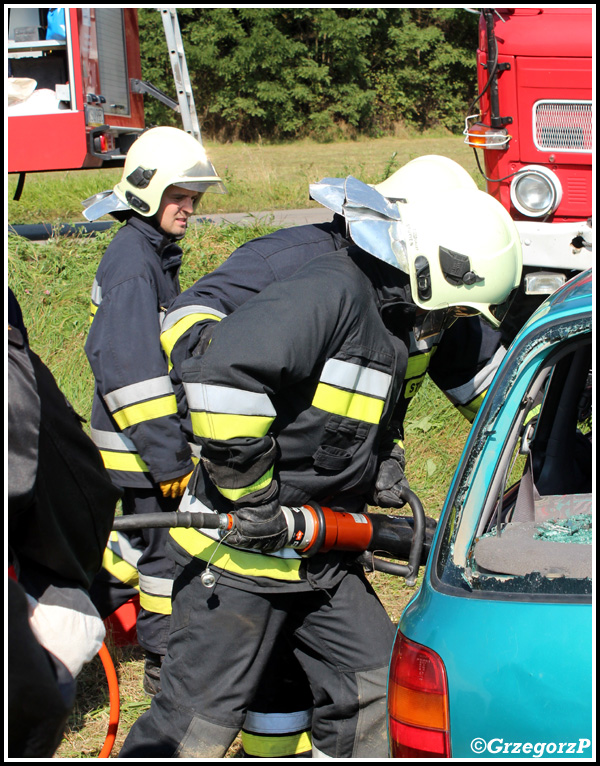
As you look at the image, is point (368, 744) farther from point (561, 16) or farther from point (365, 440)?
point (561, 16)

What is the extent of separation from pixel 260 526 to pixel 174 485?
3.21 feet

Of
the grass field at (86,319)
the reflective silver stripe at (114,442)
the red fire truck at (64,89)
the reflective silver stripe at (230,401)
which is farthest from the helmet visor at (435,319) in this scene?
the red fire truck at (64,89)

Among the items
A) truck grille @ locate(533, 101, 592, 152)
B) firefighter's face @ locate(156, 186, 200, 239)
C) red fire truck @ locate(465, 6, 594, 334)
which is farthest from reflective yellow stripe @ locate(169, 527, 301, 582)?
truck grille @ locate(533, 101, 592, 152)

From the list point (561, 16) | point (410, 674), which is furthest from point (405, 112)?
point (410, 674)

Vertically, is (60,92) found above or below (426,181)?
above

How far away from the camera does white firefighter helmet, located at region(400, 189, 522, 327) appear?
7.52 feet

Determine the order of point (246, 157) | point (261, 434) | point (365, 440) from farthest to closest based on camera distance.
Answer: point (246, 157)
point (365, 440)
point (261, 434)

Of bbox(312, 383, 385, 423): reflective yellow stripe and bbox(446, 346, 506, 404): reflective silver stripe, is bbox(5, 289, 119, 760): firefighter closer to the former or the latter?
bbox(312, 383, 385, 423): reflective yellow stripe

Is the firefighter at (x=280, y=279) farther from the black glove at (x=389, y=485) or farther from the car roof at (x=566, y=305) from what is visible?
the car roof at (x=566, y=305)

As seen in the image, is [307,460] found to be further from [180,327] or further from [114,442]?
[114,442]

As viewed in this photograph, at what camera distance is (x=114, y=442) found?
128 inches

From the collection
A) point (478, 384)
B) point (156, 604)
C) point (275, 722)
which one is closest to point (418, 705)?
point (275, 722)

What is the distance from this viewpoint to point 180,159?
346cm

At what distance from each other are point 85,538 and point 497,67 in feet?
16.4
